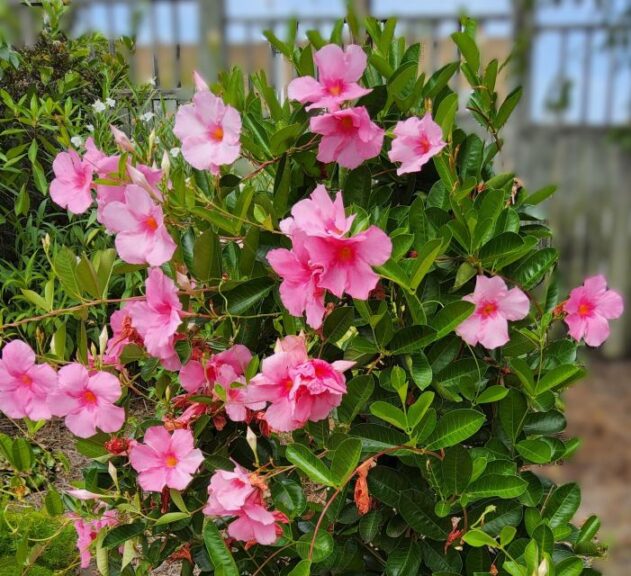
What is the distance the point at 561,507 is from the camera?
3.57 feet

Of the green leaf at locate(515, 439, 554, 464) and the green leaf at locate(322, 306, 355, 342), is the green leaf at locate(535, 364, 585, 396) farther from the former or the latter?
the green leaf at locate(322, 306, 355, 342)

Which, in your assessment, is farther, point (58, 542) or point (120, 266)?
point (58, 542)

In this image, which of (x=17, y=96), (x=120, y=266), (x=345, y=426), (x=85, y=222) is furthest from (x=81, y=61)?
(x=345, y=426)

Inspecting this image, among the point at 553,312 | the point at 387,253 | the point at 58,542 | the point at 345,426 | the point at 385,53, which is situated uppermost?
the point at 385,53

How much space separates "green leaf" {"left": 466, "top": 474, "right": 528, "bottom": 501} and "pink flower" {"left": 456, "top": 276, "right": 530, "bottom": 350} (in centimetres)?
18

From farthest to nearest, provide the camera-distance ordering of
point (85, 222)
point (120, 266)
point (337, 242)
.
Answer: point (85, 222) < point (120, 266) < point (337, 242)

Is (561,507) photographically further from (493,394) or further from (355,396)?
(355,396)

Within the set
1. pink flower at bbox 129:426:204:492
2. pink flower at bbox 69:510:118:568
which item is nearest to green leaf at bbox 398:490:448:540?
pink flower at bbox 129:426:204:492

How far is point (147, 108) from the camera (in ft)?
10.6

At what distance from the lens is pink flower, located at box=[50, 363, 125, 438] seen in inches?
41.8

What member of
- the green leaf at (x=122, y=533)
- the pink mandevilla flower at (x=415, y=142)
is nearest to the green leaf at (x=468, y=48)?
the pink mandevilla flower at (x=415, y=142)

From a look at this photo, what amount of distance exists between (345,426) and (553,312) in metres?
0.35

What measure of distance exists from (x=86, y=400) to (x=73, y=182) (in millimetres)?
343

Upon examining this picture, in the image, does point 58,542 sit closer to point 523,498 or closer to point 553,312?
point 523,498
